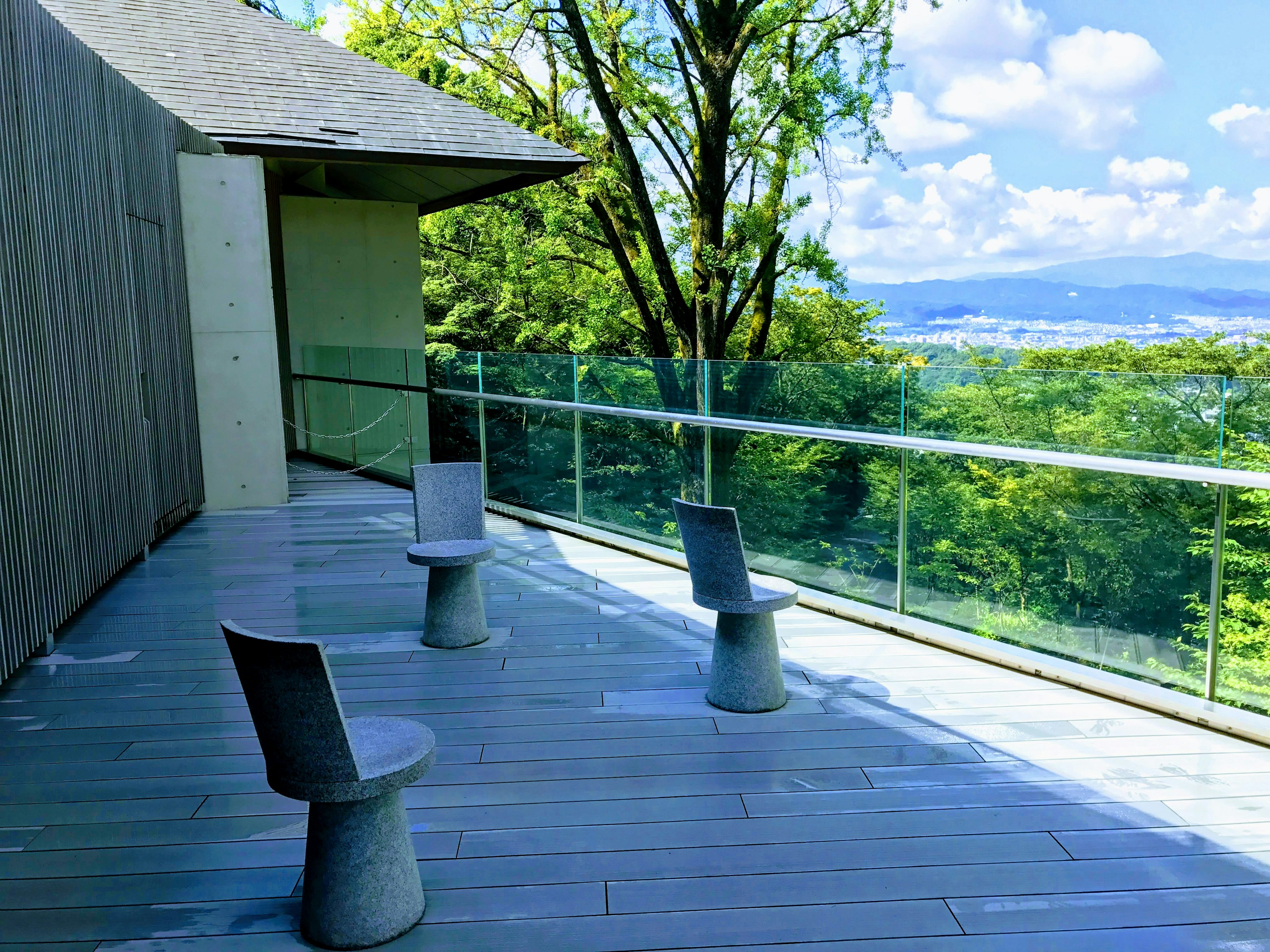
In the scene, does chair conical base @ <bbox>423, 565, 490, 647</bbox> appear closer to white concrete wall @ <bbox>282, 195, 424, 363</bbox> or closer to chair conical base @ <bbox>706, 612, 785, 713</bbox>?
chair conical base @ <bbox>706, 612, 785, 713</bbox>

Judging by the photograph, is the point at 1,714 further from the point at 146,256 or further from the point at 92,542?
the point at 146,256

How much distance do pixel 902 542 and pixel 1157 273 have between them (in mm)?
174643

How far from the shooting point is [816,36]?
19.6 m

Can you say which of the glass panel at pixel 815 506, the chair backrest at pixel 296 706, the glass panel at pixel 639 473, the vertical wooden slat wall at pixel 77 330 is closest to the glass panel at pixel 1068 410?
the glass panel at pixel 815 506

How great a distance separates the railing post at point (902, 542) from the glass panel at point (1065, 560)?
3 cm

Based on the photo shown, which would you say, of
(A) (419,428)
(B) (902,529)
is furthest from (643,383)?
(A) (419,428)

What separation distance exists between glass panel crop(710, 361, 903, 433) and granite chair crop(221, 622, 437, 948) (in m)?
3.72

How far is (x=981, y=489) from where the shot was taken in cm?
538

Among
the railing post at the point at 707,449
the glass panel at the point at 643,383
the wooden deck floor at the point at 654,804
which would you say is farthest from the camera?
the glass panel at the point at 643,383

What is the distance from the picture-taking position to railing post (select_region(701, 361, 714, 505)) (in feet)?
23.7

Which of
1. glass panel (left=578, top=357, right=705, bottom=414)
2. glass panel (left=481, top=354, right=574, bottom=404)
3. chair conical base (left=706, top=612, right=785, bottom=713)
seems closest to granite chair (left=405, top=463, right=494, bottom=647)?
chair conical base (left=706, top=612, right=785, bottom=713)

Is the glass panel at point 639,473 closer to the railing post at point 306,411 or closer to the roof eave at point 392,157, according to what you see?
the roof eave at point 392,157

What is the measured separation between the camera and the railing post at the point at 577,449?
850 centimetres

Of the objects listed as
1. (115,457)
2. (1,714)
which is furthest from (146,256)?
(1,714)
